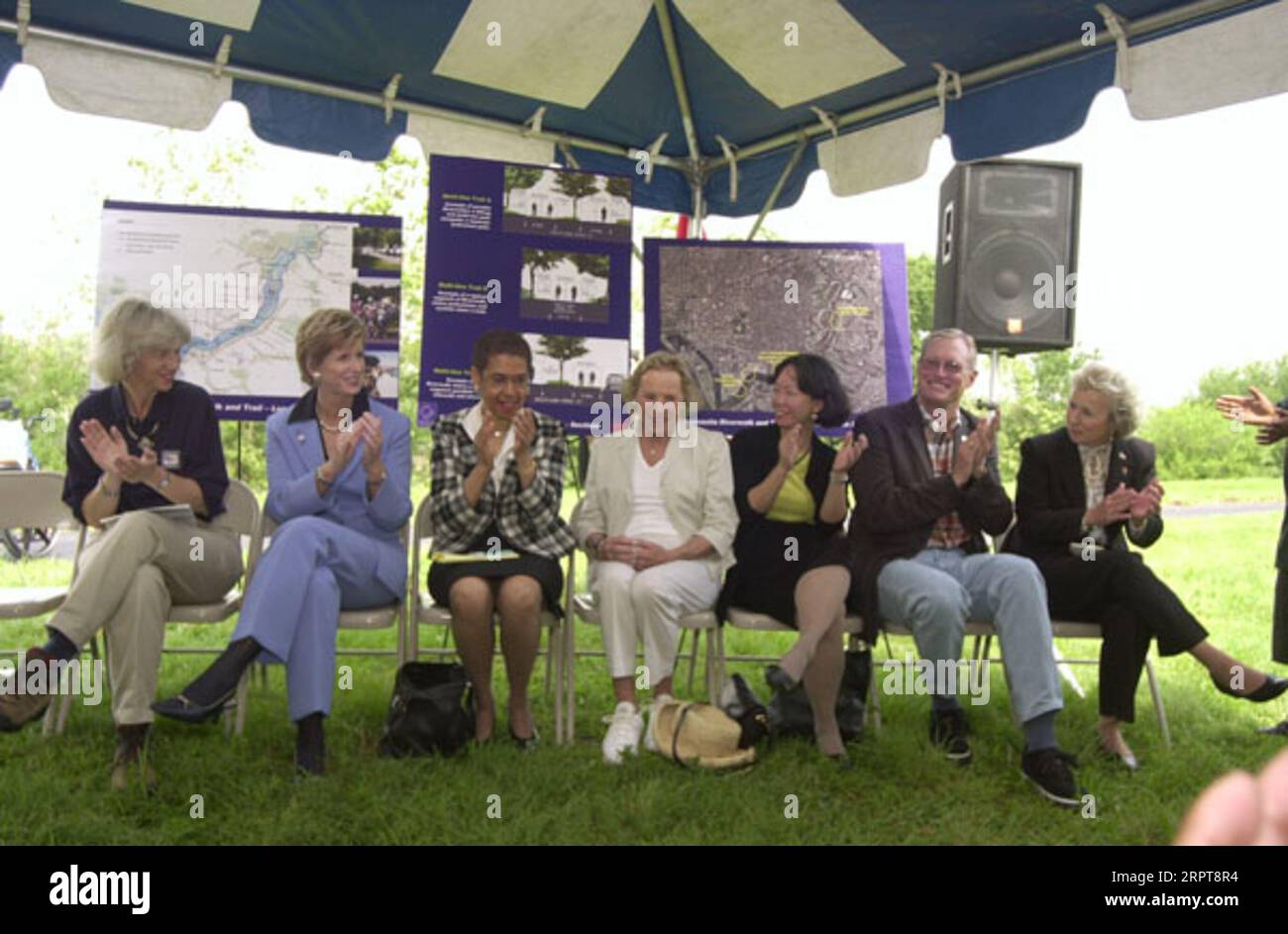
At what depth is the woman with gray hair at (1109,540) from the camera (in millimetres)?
3479

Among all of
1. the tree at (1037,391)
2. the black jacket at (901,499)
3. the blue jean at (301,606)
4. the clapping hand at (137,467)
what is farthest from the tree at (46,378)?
the tree at (1037,391)

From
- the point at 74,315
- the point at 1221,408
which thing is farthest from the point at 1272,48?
the point at 74,315

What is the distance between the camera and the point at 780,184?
568 cm

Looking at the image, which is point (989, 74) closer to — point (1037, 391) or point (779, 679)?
point (779, 679)

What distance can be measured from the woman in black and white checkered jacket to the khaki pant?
0.82 m

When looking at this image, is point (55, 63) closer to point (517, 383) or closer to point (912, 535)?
point (517, 383)

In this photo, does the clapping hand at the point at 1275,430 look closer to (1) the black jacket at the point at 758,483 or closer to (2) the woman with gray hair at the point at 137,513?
(1) the black jacket at the point at 758,483

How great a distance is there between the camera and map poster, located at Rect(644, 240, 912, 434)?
16.0 feet

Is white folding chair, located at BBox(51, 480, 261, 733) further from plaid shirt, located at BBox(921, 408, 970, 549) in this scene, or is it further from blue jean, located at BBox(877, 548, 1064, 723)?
plaid shirt, located at BBox(921, 408, 970, 549)

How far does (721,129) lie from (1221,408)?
2974 mm

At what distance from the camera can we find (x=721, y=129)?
18.9 ft

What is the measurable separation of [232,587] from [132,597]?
521mm

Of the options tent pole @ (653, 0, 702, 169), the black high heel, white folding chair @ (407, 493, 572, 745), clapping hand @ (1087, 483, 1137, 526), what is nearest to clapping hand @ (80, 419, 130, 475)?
white folding chair @ (407, 493, 572, 745)

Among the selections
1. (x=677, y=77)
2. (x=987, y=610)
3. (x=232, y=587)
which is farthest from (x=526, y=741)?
(x=677, y=77)
